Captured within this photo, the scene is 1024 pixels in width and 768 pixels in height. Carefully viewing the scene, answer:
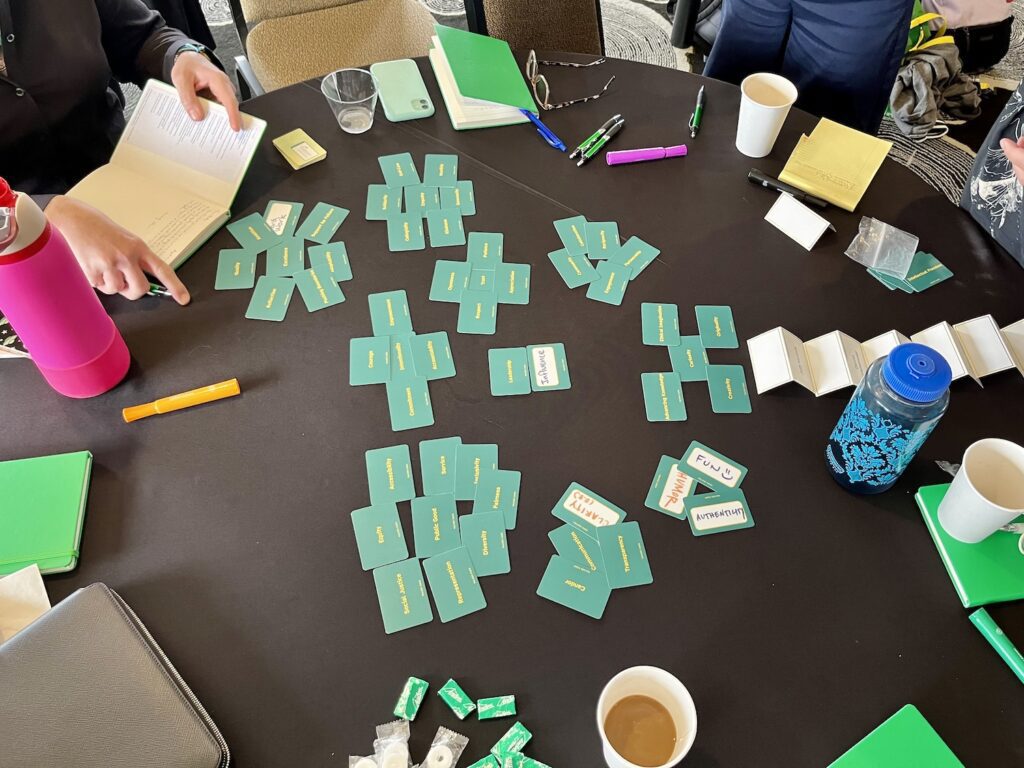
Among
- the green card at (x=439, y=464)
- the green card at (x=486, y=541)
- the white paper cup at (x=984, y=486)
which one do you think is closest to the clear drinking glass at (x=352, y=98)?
the green card at (x=439, y=464)

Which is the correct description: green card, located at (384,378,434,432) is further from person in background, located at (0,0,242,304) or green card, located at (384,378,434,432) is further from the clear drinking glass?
the clear drinking glass

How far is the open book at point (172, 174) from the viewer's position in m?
1.26

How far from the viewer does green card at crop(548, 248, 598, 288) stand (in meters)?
1.22

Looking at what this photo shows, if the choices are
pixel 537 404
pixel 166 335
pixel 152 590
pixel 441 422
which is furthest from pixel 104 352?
pixel 537 404

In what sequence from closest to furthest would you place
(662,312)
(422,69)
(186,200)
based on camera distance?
(662,312) → (186,200) → (422,69)

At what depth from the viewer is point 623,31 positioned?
10.1ft

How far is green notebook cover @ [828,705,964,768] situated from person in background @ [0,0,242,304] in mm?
1058

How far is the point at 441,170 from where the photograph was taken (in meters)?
1.37

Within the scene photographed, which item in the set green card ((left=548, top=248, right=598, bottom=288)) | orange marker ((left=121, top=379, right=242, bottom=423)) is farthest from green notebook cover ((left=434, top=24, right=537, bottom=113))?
orange marker ((left=121, top=379, right=242, bottom=423))

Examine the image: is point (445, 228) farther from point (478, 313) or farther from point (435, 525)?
point (435, 525)

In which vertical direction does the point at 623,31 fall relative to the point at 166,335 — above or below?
below

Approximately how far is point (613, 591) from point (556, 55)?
3.72 ft

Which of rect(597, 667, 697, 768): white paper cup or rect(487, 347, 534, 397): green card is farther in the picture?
rect(487, 347, 534, 397): green card

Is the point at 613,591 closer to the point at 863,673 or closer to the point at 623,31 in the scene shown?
the point at 863,673
